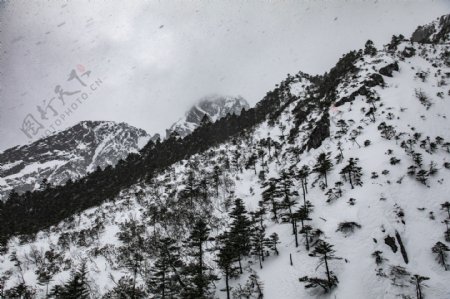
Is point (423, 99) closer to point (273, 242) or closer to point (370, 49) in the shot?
point (370, 49)

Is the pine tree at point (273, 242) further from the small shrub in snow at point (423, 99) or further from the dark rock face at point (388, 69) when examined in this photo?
the dark rock face at point (388, 69)

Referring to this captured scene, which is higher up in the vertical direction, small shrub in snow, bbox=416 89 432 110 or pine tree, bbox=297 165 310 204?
small shrub in snow, bbox=416 89 432 110

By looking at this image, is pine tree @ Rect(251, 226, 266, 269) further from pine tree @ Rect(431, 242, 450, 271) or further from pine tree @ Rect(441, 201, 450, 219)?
pine tree @ Rect(441, 201, 450, 219)

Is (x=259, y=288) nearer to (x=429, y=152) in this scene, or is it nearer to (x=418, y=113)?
(x=429, y=152)

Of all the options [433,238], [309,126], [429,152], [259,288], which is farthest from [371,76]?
[259,288]

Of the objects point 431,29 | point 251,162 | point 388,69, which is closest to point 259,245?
point 251,162

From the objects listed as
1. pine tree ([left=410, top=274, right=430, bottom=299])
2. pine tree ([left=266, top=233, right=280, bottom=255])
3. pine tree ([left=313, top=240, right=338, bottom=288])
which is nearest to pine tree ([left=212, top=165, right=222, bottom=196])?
pine tree ([left=266, top=233, right=280, bottom=255])
